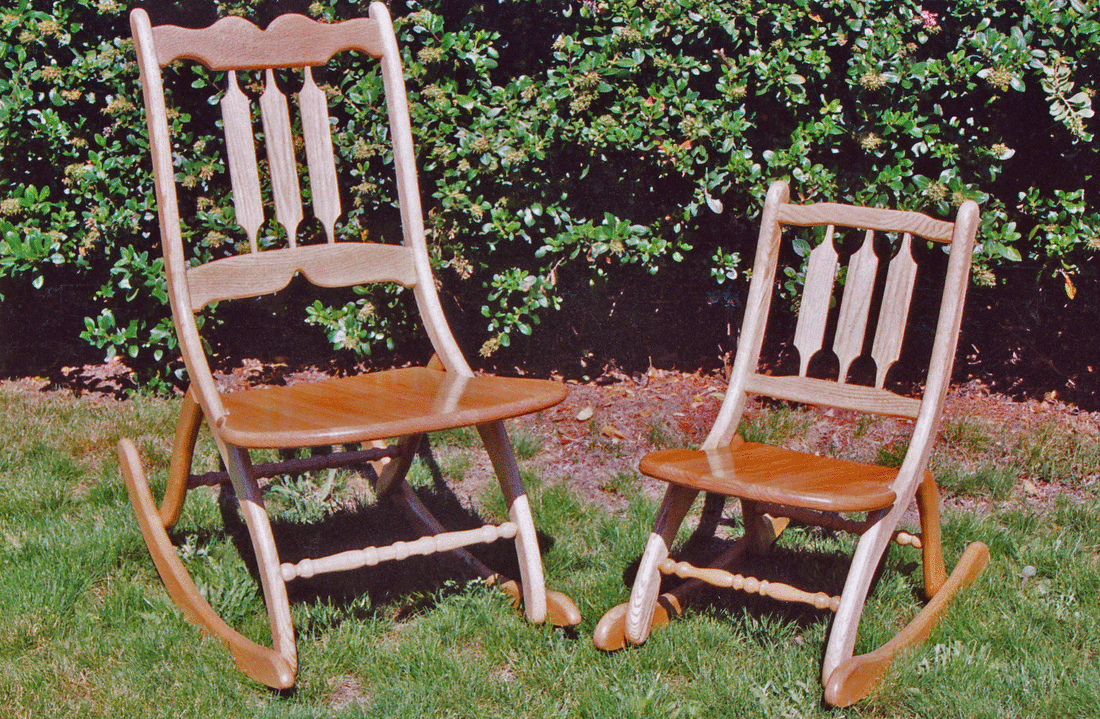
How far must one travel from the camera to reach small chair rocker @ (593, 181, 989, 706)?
77.4 inches

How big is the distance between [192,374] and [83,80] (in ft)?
5.74

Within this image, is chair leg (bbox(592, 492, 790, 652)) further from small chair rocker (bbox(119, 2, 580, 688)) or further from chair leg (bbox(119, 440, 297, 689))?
chair leg (bbox(119, 440, 297, 689))

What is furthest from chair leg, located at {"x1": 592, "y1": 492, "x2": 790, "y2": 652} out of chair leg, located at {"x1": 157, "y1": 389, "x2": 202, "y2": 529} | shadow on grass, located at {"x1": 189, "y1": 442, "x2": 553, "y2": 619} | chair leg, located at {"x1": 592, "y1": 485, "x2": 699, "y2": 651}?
chair leg, located at {"x1": 157, "y1": 389, "x2": 202, "y2": 529}

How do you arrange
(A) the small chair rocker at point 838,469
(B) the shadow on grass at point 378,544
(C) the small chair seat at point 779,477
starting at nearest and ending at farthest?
(C) the small chair seat at point 779,477
(A) the small chair rocker at point 838,469
(B) the shadow on grass at point 378,544

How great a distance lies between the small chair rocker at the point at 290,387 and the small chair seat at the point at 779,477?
306 millimetres

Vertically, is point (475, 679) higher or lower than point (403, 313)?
lower

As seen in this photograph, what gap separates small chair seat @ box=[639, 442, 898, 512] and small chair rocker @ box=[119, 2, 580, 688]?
306 mm

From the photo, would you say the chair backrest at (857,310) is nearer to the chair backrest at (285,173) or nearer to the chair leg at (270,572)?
the chair backrest at (285,173)

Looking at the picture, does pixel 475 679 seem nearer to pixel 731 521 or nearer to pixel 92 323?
pixel 731 521

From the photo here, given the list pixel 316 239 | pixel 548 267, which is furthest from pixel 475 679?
pixel 316 239

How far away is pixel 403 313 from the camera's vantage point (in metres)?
3.57

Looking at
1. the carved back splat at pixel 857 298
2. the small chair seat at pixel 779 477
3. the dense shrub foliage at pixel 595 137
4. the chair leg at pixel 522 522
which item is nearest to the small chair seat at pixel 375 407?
the chair leg at pixel 522 522

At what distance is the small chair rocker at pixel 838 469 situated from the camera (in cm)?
197

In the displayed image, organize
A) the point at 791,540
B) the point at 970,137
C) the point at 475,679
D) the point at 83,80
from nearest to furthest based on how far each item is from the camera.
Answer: the point at 475,679, the point at 791,540, the point at 970,137, the point at 83,80
